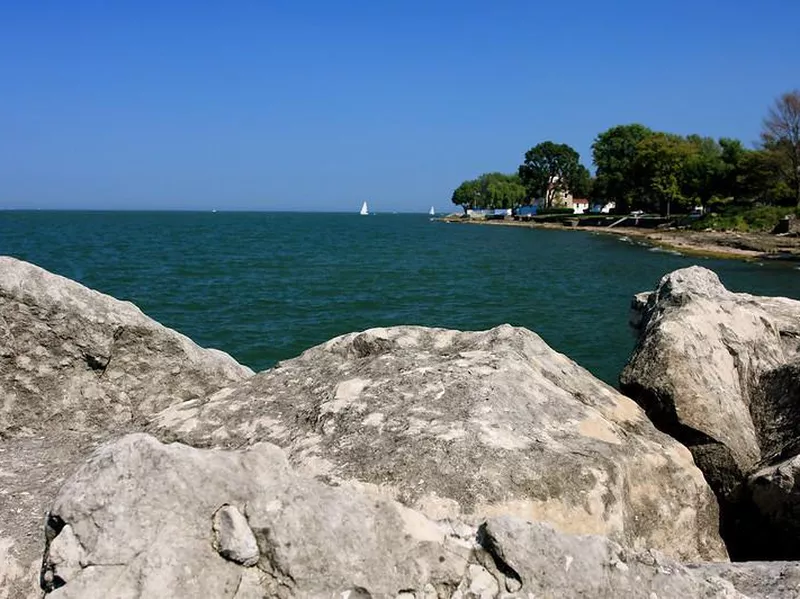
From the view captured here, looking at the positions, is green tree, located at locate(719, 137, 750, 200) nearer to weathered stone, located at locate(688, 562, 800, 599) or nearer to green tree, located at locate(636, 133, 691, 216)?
green tree, located at locate(636, 133, 691, 216)

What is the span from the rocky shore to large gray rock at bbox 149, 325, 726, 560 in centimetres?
2

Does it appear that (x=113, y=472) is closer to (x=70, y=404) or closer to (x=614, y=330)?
(x=70, y=404)

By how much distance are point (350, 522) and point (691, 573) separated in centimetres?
179

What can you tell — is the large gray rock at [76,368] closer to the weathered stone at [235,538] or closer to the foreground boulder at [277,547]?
the foreground boulder at [277,547]

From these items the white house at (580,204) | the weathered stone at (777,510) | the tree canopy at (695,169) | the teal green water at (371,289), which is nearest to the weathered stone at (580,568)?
the weathered stone at (777,510)

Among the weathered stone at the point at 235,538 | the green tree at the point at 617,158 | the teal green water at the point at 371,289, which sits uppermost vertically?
the green tree at the point at 617,158

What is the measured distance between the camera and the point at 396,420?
5.21m

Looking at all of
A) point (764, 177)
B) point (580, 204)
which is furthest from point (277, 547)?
point (580, 204)

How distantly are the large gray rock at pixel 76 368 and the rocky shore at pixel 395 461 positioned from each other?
2 cm

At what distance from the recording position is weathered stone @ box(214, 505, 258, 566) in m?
3.38

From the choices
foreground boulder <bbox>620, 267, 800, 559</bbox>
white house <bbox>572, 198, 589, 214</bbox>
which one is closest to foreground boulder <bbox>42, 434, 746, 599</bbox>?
foreground boulder <bbox>620, 267, 800, 559</bbox>

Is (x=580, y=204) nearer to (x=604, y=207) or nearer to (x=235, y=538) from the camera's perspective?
(x=604, y=207)

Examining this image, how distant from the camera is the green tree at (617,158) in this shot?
125 metres

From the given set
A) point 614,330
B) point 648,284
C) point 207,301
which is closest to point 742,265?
point 648,284
